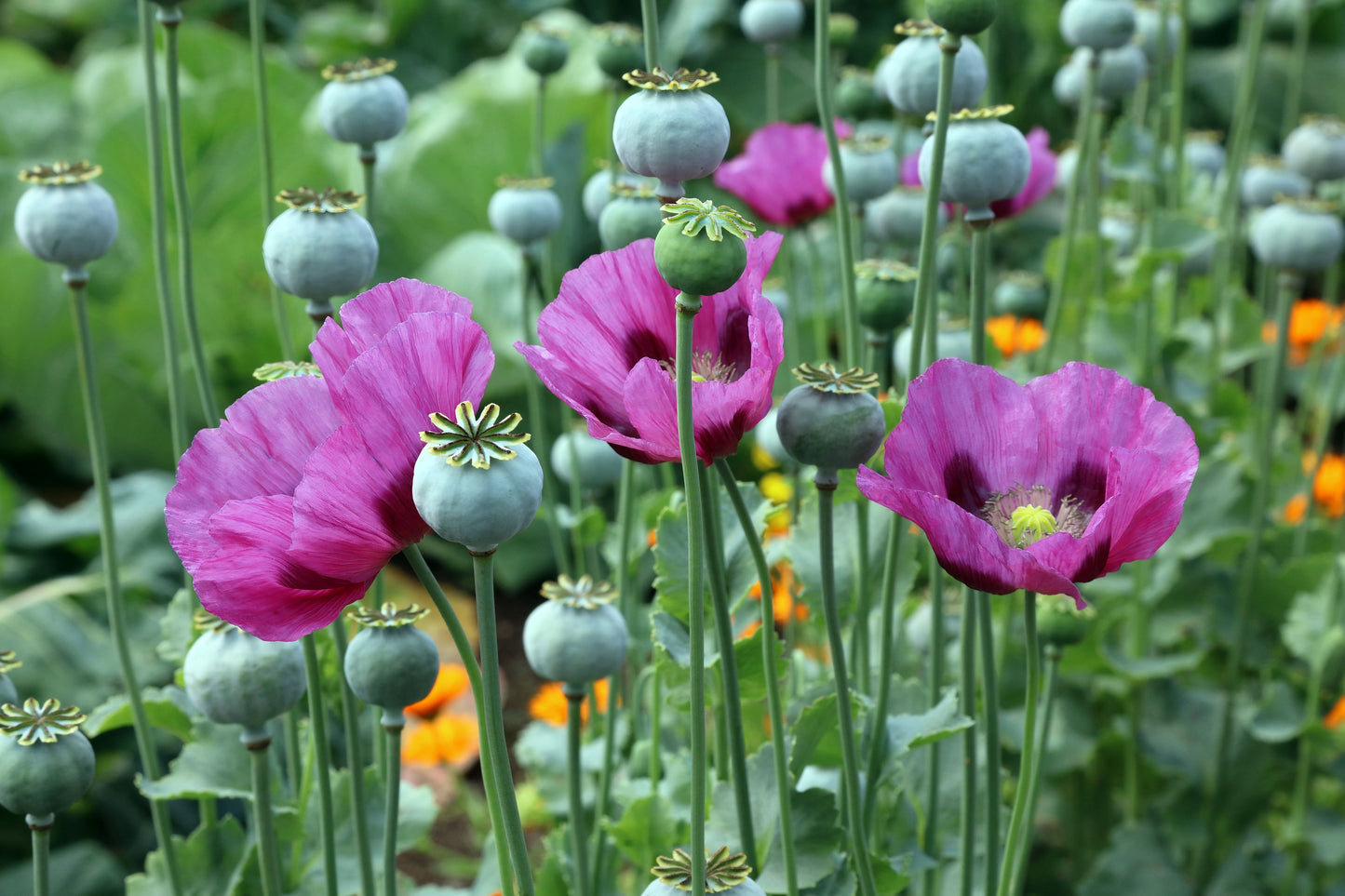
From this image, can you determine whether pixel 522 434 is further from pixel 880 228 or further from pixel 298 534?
pixel 880 228

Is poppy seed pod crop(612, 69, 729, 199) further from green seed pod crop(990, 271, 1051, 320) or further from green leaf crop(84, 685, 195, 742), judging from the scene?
green seed pod crop(990, 271, 1051, 320)

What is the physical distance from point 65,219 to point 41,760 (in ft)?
0.67

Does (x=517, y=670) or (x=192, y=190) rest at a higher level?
(x=192, y=190)

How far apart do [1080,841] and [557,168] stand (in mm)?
1182

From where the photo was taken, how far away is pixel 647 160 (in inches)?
14.5

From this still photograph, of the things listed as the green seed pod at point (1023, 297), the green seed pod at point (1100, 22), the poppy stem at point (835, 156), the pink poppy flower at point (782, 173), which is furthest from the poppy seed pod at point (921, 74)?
the green seed pod at point (1023, 297)

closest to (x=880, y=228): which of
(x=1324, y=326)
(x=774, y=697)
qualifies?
(x=774, y=697)

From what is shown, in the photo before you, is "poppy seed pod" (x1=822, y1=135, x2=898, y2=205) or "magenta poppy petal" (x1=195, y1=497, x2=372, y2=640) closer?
"magenta poppy petal" (x1=195, y1=497, x2=372, y2=640)

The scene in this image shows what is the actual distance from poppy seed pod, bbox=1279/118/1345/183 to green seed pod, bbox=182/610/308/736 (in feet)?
2.44

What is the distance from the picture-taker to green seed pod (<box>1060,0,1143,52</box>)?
25.3 inches

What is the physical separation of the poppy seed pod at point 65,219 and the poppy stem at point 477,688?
23 centimetres

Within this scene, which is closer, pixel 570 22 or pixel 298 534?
pixel 298 534

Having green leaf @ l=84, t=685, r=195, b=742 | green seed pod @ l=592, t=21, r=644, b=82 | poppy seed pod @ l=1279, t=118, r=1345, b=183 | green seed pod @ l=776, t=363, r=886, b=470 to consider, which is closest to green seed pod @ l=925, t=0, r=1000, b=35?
green seed pod @ l=776, t=363, r=886, b=470

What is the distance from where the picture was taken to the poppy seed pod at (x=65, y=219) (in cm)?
51
